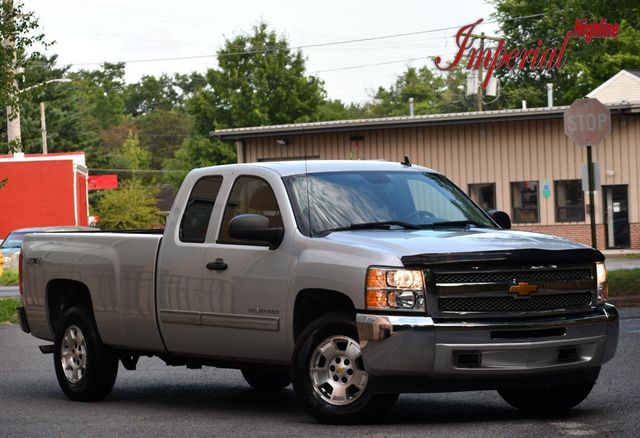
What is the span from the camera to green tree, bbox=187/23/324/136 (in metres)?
92.8

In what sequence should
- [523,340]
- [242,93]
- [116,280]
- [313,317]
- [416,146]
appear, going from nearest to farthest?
[523,340]
[313,317]
[116,280]
[416,146]
[242,93]

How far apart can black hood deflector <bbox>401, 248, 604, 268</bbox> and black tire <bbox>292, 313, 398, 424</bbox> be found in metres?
0.67

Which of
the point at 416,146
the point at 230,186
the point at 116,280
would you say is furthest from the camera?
the point at 416,146

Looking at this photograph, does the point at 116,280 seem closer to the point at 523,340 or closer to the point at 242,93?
the point at 523,340

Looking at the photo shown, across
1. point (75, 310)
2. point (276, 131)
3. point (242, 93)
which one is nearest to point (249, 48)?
point (242, 93)

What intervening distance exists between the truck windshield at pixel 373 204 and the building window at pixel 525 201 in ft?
142

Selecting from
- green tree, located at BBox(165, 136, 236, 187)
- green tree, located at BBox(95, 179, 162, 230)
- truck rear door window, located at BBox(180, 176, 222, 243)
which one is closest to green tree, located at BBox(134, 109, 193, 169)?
green tree, located at BBox(165, 136, 236, 187)

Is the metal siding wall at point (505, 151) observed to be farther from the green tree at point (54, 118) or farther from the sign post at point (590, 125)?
the green tree at point (54, 118)

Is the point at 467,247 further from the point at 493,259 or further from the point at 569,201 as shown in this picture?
the point at 569,201

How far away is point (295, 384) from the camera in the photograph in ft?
31.6

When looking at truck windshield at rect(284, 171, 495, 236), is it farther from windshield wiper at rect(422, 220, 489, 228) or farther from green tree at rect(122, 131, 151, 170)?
green tree at rect(122, 131, 151, 170)

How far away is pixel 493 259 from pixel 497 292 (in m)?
0.22

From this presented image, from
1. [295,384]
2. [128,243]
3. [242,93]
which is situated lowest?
[295,384]

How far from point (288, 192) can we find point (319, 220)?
0.40m
